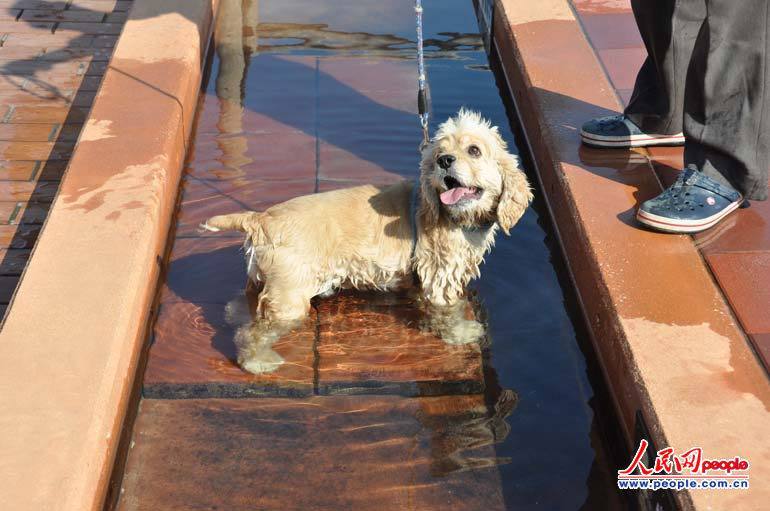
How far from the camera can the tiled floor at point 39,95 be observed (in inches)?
208

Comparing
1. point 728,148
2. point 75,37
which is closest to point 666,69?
point 728,148

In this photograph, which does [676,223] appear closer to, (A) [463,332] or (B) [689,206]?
(B) [689,206]

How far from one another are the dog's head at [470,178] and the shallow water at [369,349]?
0.61m

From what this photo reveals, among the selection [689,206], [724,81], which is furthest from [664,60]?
[689,206]

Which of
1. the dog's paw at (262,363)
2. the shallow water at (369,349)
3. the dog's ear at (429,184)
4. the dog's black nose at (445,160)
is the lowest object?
the shallow water at (369,349)

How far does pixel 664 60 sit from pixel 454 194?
1.64m

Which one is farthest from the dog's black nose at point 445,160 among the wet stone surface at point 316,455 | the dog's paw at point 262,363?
the dog's paw at point 262,363

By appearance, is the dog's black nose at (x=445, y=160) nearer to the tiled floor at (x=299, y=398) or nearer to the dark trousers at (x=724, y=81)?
the tiled floor at (x=299, y=398)

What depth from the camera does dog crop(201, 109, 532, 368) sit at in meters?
4.39

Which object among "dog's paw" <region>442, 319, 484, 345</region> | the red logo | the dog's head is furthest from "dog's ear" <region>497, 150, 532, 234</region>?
the red logo

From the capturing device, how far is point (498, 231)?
5.59m

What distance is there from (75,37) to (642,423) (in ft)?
18.2

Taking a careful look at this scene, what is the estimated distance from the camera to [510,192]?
448 centimetres

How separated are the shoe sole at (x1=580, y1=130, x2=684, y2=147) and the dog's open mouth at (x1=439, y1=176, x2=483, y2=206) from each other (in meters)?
1.43
